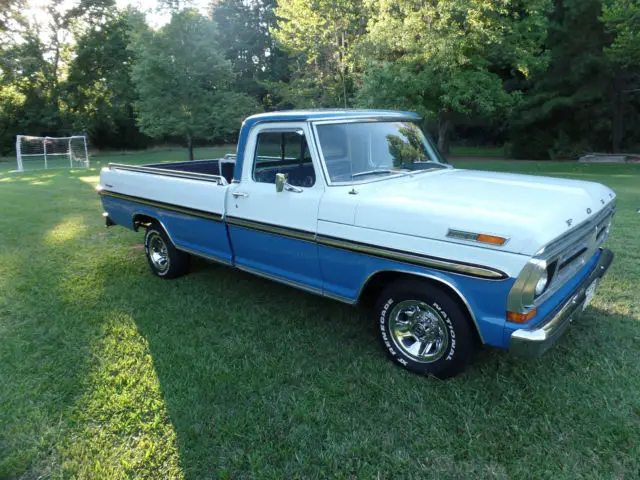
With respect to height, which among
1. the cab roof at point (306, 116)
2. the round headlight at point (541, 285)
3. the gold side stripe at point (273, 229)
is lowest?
the round headlight at point (541, 285)

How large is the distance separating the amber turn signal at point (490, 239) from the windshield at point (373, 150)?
1.33 m

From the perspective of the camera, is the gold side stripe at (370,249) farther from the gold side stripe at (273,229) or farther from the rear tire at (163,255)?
the rear tire at (163,255)

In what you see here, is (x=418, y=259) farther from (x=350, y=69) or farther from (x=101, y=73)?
(x=101, y=73)

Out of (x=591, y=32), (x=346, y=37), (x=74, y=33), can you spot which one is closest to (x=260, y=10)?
(x=74, y=33)

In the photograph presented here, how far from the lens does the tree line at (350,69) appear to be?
1689cm

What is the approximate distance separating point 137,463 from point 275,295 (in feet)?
8.62

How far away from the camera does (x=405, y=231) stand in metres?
3.25

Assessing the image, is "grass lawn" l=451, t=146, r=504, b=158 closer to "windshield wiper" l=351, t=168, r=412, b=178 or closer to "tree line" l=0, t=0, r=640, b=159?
"tree line" l=0, t=0, r=640, b=159

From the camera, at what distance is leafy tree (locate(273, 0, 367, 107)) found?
21.8 metres

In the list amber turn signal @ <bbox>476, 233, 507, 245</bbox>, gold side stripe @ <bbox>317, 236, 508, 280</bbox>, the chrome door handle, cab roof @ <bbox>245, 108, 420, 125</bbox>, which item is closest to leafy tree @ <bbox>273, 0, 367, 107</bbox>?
cab roof @ <bbox>245, 108, 420, 125</bbox>

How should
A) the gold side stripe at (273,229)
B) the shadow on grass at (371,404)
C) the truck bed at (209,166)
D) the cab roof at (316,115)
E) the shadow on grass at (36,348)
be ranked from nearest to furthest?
the shadow on grass at (371,404) < the shadow on grass at (36,348) < the gold side stripe at (273,229) < the cab roof at (316,115) < the truck bed at (209,166)

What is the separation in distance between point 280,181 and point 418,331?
5.48 ft

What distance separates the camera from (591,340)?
Result: 395 cm

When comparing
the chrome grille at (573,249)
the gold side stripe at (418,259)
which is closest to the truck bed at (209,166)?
the gold side stripe at (418,259)
